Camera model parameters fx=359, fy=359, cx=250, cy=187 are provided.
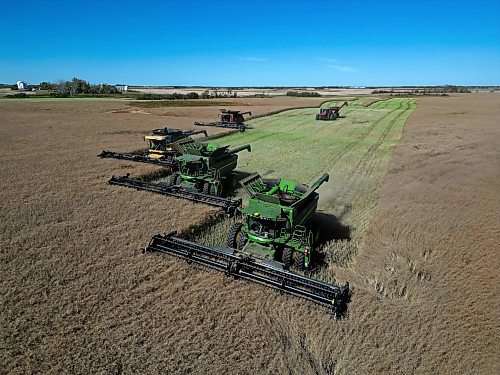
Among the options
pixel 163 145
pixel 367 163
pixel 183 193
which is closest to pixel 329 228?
pixel 183 193

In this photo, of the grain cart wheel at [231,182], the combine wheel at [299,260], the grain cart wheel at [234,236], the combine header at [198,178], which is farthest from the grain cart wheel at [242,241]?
the grain cart wheel at [231,182]

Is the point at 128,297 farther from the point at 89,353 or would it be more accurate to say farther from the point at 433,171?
the point at 433,171

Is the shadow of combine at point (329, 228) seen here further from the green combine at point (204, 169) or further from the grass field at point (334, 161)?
the green combine at point (204, 169)

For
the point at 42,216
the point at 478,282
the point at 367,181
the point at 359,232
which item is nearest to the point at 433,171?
the point at 367,181

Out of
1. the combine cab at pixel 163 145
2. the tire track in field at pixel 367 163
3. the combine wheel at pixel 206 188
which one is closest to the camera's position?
the combine wheel at pixel 206 188

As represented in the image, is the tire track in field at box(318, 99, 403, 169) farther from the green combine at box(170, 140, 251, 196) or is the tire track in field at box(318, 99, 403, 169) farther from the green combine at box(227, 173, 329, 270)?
the green combine at box(227, 173, 329, 270)

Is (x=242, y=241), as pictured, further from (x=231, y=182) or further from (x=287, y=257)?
(x=231, y=182)
